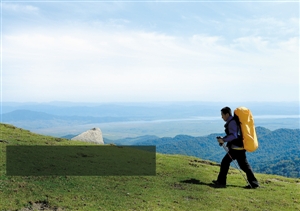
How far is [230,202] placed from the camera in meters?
12.8

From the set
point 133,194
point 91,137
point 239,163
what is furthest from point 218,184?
point 91,137

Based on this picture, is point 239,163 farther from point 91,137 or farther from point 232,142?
point 91,137

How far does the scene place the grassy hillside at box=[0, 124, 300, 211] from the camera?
11.3 meters

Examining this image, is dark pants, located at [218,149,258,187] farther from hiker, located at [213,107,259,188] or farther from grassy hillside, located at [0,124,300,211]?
grassy hillside, located at [0,124,300,211]

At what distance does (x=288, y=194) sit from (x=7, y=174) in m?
15.6

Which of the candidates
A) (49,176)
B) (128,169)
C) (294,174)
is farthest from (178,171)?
(294,174)

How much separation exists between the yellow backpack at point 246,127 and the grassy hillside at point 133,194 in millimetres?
2637
